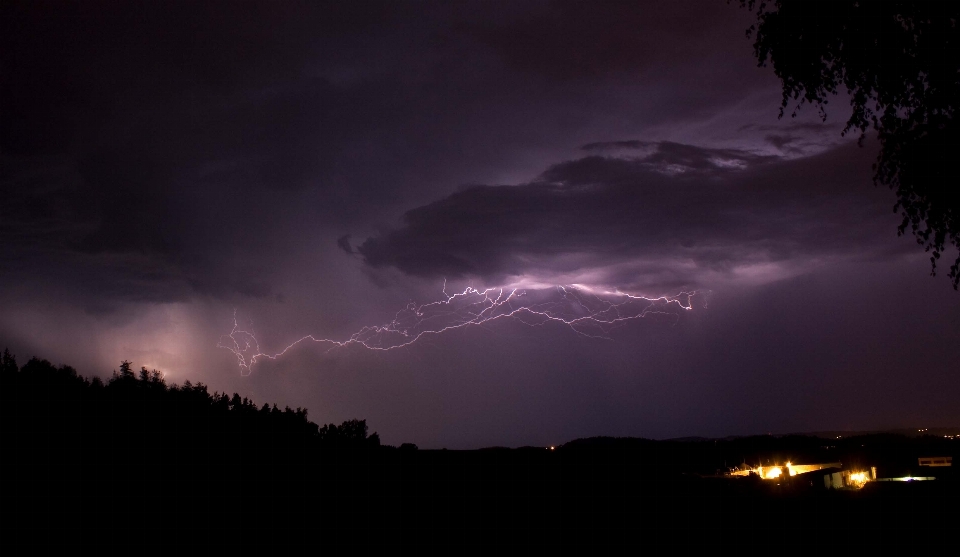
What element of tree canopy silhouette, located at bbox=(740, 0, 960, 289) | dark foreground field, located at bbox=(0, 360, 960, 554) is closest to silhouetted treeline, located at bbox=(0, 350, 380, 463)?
dark foreground field, located at bbox=(0, 360, 960, 554)

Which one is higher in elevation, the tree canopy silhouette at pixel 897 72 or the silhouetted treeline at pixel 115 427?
the tree canopy silhouette at pixel 897 72

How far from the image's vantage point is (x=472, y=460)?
1697 cm

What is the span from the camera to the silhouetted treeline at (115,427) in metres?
11.1

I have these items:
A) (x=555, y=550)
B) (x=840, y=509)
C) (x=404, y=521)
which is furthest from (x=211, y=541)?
(x=840, y=509)

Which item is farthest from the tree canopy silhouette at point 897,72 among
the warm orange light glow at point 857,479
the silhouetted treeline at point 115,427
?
the warm orange light glow at point 857,479

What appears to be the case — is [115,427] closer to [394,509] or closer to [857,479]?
[394,509]

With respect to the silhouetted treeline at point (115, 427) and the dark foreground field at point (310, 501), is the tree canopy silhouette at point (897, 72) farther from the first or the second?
the silhouetted treeline at point (115, 427)

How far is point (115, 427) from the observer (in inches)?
470

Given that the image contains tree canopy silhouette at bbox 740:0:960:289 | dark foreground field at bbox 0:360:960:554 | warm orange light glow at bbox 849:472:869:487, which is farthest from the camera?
warm orange light glow at bbox 849:472:869:487

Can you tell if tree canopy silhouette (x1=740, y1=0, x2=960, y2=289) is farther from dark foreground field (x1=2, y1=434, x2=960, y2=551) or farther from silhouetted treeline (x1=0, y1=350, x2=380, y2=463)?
silhouetted treeline (x1=0, y1=350, x2=380, y2=463)

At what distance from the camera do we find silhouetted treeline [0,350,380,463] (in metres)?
11.1

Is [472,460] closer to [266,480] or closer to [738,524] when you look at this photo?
[266,480]

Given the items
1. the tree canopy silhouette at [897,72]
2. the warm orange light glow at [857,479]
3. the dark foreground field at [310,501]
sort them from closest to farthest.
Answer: the tree canopy silhouette at [897,72], the dark foreground field at [310,501], the warm orange light glow at [857,479]

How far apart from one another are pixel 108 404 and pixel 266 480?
10.9 feet
